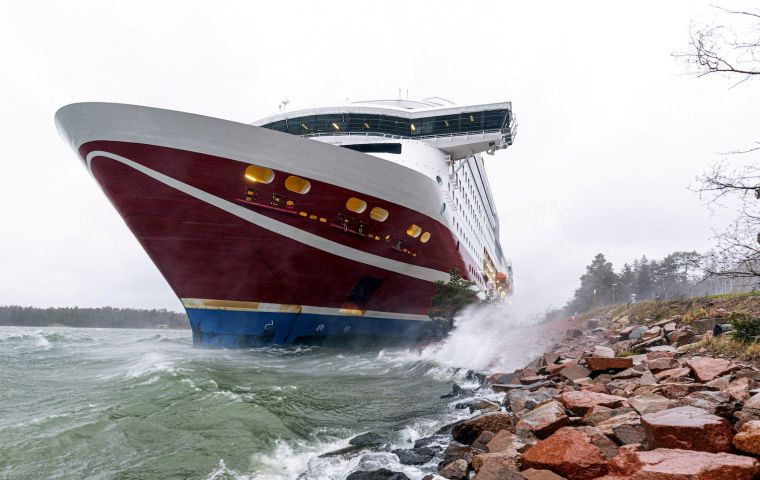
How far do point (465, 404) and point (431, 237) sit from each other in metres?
10.2

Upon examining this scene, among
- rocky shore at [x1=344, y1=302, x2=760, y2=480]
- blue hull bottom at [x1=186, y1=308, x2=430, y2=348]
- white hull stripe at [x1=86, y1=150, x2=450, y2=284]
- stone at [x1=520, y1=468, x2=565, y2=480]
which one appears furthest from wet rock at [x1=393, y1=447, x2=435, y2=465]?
blue hull bottom at [x1=186, y1=308, x2=430, y2=348]

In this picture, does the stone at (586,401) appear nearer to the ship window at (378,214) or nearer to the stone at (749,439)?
the stone at (749,439)

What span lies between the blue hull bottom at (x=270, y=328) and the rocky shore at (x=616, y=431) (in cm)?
Answer: 903

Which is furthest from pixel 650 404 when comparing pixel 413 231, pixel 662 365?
pixel 413 231

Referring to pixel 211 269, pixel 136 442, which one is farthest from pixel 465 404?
pixel 211 269

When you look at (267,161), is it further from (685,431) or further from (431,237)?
(685,431)

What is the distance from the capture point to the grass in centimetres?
602

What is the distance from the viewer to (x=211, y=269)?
1368cm

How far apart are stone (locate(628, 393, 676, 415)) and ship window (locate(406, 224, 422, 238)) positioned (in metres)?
11.8

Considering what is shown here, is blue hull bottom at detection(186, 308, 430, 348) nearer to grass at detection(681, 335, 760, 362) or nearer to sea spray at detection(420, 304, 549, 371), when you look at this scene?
sea spray at detection(420, 304, 549, 371)

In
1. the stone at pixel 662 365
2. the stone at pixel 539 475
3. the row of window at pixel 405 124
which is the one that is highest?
the row of window at pixel 405 124

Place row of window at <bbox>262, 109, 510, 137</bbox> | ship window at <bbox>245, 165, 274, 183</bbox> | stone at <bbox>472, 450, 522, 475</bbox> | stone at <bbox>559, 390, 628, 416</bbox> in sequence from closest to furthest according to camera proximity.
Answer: stone at <bbox>472, 450, 522, 475</bbox> < stone at <bbox>559, 390, 628, 416</bbox> < ship window at <bbox>245, 165, 274, 183</bbox> < row of window at <bbox>262, 109, 510, 137</bbox>

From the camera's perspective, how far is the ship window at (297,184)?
12.9m

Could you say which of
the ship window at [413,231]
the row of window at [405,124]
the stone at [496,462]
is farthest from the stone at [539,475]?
the row of window at [405,124]
